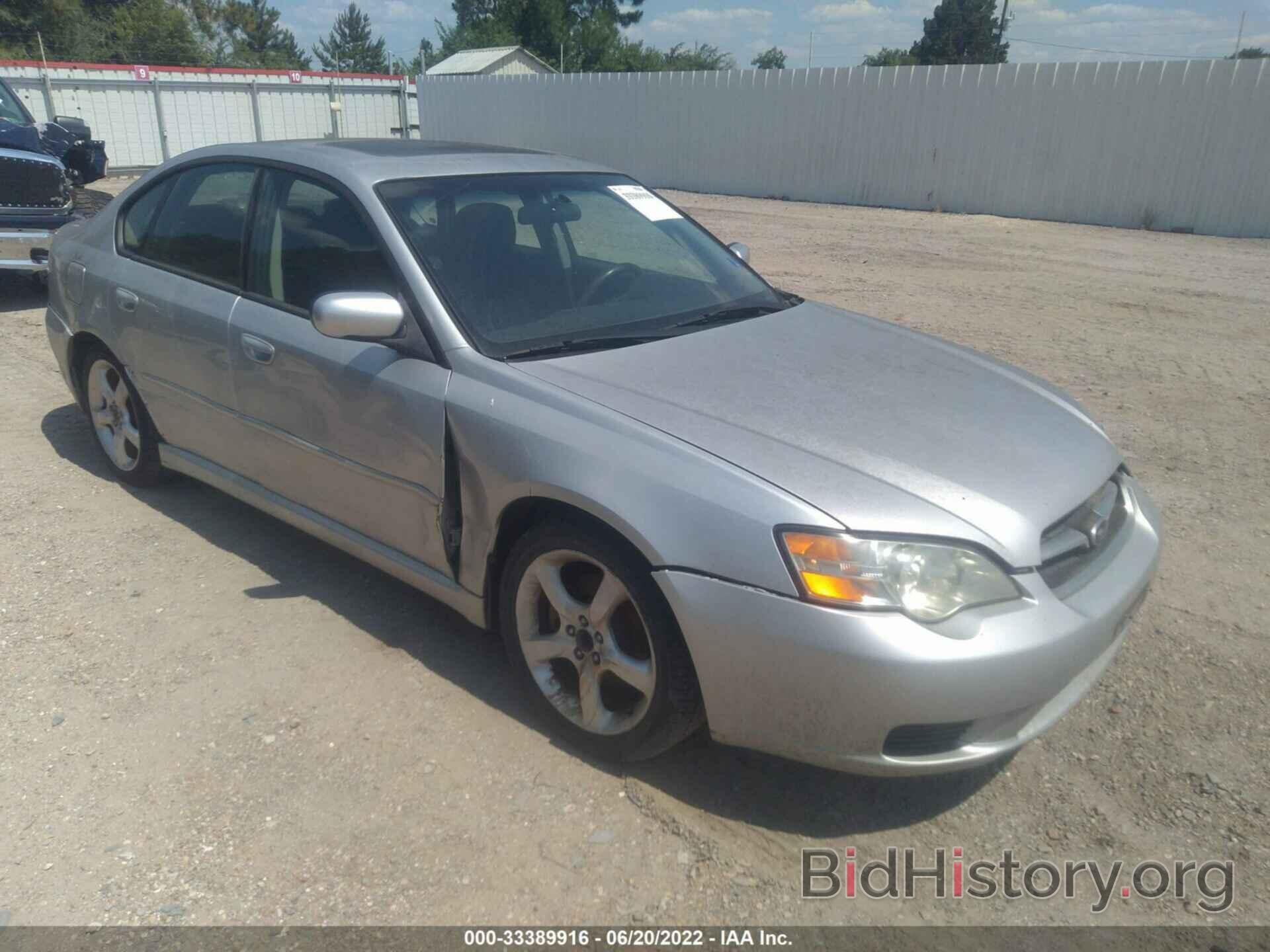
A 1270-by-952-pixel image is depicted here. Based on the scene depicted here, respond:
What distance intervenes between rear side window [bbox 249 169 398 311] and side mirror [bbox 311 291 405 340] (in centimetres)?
19

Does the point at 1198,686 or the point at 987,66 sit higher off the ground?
the point at 987,66

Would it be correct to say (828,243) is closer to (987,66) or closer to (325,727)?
(987,66)

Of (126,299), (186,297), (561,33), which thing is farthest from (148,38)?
(186,297)

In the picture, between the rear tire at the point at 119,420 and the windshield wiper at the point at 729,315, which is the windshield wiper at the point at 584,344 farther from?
the rear tire at the point at 119,420

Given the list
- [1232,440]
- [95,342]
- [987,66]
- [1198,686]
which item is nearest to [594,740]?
[1198,686]

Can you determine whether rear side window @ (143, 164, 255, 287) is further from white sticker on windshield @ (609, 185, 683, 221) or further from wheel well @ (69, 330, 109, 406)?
white sticker on windshield @ (609, 185, 683, 221)

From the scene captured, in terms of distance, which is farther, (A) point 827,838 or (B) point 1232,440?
(B) point 1232,440

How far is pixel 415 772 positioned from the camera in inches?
116

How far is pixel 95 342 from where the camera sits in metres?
4.80

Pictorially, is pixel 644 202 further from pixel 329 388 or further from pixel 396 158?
pixel 329 388

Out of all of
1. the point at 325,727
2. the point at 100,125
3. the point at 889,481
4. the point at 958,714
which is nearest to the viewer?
the point at 958,714

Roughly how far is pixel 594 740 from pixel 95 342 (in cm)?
336

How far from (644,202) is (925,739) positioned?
8.59ft
